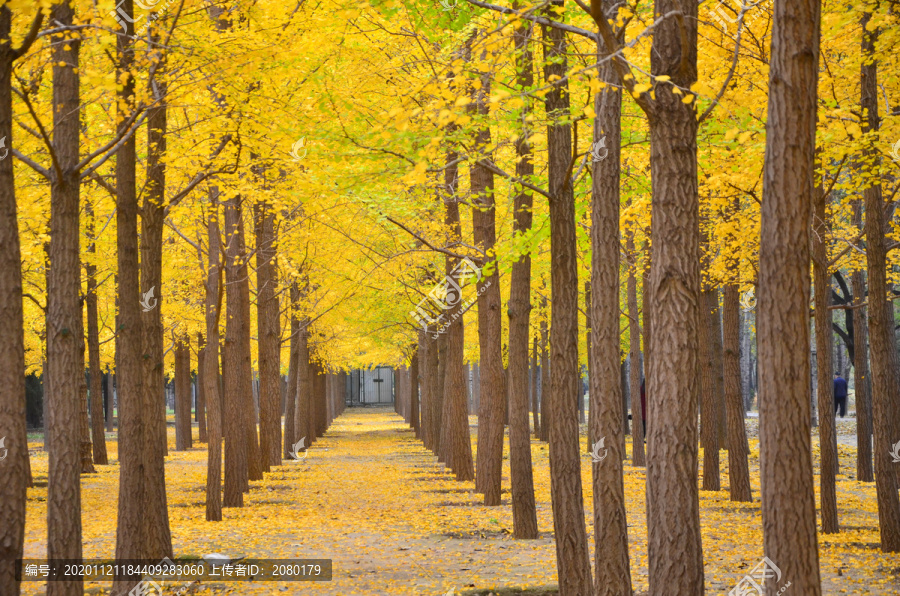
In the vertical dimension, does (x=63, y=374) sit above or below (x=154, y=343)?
below

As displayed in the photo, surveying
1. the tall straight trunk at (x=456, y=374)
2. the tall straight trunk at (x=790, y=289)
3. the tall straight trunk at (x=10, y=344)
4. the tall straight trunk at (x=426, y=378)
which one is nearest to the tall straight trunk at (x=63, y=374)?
the tall straight trunk at (x=10, y=344)

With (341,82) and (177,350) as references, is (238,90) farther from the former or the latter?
(177,350)

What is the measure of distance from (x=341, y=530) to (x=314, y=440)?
19611 millimetres

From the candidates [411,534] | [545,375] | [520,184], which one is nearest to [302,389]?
[545,375]

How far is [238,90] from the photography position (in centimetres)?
895

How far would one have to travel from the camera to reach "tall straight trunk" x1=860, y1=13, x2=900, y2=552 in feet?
33.4

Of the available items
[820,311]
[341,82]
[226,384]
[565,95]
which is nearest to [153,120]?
[341,82]

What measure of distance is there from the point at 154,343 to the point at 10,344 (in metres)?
3.46

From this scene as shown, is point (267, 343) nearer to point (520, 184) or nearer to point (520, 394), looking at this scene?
point (520, 394)

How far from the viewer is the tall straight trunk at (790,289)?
15.4ft

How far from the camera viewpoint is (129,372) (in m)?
8.54

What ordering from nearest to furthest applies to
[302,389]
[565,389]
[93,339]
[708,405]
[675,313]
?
[675,313], [565,389], [708,405], [93,339], [302,389]

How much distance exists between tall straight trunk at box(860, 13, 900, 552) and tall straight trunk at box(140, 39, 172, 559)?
846 centimetres

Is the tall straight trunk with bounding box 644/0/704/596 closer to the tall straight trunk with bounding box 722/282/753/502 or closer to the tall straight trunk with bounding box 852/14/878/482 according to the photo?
the tall straight trunk with bounding box 722/282/753/502
